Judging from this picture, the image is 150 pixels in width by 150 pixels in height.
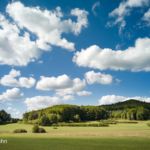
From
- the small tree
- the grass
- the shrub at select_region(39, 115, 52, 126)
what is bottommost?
the grass

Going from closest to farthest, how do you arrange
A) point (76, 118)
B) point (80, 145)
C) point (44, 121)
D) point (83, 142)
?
point (80, 145) < point (83, 142) < point (44, 121) < point (76, 118)

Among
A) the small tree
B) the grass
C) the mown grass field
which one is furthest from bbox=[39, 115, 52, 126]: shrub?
the grass

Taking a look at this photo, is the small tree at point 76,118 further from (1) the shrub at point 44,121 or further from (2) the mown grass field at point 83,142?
(2) the mown grass field at point 83,142

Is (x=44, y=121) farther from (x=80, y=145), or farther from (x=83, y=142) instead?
(x=80, y=145)

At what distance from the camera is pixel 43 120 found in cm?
14025

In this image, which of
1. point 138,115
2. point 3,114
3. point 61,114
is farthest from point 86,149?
point 3,114

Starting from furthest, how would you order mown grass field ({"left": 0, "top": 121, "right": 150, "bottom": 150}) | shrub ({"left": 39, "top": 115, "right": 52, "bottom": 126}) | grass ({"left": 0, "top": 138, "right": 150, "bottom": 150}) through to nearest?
shrub ({"left": 39, "top": 115, "right": 52, "bottom": 126}) → mown grass field ({"left": 0, "top": 121, "right": 150, "bottom": 150}) → grass ({"left": 0, "top": 138, "right": 150, "bottom": 150})

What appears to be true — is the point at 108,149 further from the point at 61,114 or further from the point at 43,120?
the point at 61,114

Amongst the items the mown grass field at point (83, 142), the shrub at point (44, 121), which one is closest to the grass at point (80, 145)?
the mown grass field at point (83, 142)

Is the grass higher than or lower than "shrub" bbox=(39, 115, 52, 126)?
lower

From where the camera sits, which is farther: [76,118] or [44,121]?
[76,118]

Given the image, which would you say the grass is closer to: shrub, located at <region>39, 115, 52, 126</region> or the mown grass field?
the mown grass field

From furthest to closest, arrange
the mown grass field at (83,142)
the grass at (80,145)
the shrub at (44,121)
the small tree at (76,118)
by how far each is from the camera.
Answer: the small tree at (76,118) < the shrub at (44,121) < the mown grass field at (83,142) < the grass at (80,145)

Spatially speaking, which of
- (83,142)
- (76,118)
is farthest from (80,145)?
(76,118)
